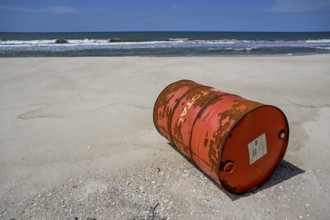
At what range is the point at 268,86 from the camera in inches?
257

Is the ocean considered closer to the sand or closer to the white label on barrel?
the sand

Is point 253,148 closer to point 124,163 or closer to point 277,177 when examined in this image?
point 277,177

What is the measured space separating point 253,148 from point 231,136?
12.2 inches

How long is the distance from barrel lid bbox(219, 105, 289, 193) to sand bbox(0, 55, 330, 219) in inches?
6.5

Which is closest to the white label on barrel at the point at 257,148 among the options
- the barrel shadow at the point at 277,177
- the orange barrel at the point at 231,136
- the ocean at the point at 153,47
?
the orange barrel at the point at 231,136

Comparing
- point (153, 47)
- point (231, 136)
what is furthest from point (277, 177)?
point (153, 47)

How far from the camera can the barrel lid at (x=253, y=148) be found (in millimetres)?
2322

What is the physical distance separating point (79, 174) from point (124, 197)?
683mm

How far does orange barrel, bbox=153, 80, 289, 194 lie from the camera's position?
2311mm

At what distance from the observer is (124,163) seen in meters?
3.20

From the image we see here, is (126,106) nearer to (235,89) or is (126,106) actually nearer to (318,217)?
(235,89)

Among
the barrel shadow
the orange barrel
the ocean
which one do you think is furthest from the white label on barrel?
the ocean

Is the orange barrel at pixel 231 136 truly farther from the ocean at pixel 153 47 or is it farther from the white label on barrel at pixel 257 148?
the ocean at pixel 153 47

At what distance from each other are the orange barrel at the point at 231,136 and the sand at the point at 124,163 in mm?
240
